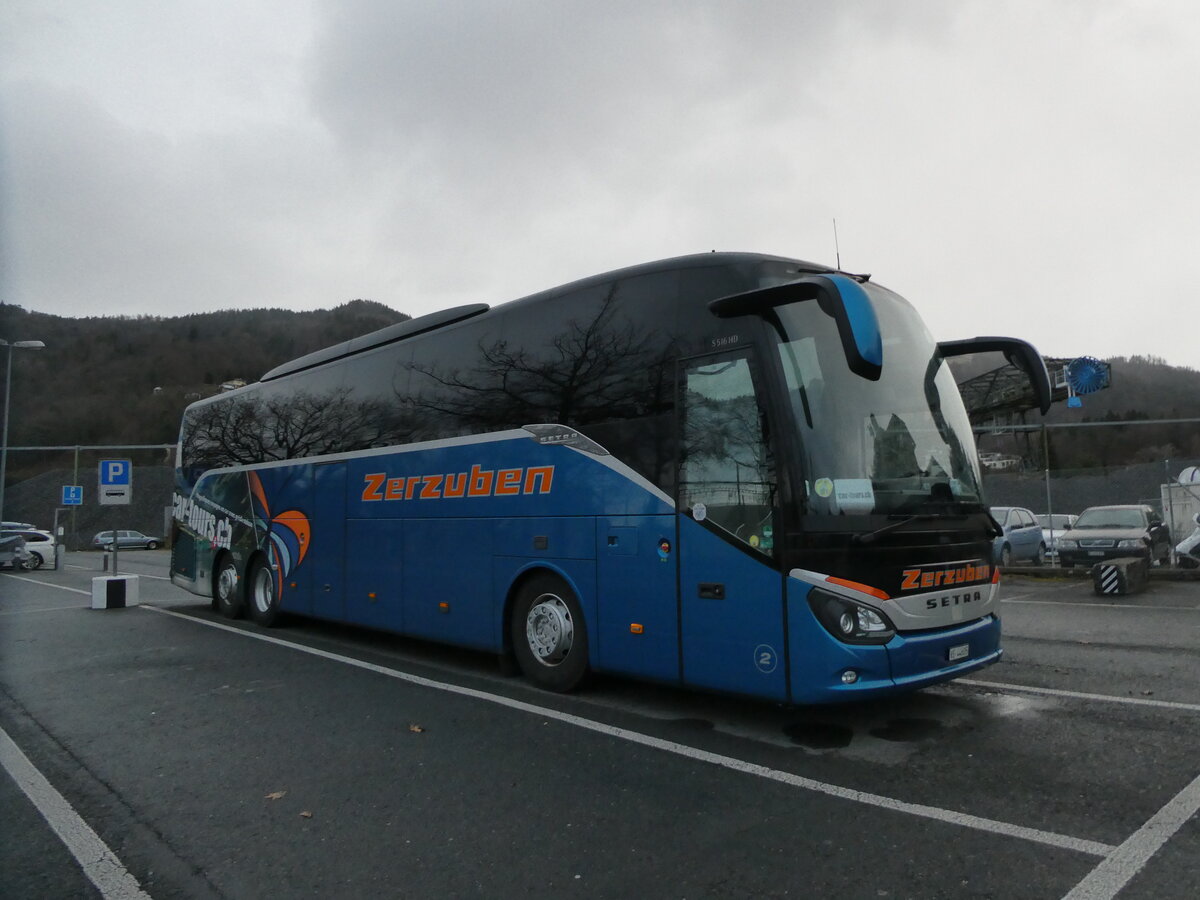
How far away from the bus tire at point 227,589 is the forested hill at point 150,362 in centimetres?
434

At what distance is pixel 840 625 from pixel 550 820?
2186 millimetres

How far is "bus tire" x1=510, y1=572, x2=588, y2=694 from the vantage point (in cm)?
697

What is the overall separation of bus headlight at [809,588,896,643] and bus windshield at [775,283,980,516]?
560 millimetres

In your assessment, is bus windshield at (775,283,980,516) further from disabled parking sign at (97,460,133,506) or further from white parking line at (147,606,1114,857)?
disabled parking sign at (97,460,133,506)

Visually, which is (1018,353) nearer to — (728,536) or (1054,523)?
(728,536)

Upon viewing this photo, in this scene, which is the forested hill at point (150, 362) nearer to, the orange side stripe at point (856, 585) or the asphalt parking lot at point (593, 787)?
the asphalt parking lot at point (593, 787)

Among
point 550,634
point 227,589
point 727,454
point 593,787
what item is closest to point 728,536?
point 727,454

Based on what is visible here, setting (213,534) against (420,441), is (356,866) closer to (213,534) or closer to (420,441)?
(420,441)

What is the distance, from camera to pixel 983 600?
6.06 metres

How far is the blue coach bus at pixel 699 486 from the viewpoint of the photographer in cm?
534

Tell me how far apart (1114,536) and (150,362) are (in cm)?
6554

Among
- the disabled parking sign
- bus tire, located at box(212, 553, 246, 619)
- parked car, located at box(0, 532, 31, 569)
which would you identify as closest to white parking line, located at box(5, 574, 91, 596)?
parked car, located at box(0, 532, 31, 569)

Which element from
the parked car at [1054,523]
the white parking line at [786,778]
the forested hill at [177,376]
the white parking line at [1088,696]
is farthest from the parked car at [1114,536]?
the white parking line at [786,778]

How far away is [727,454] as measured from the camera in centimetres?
576
